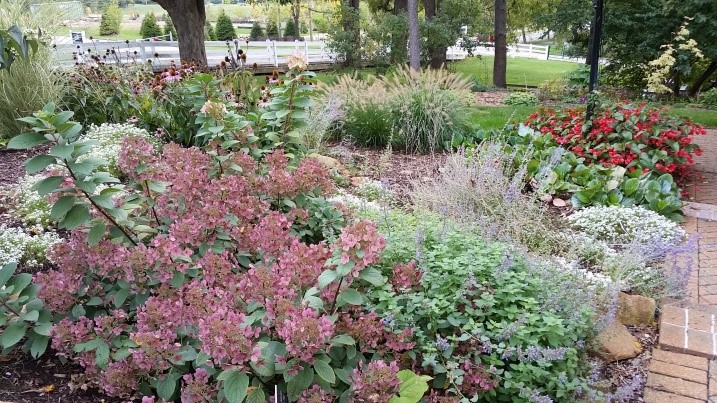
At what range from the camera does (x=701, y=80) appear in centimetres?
1254

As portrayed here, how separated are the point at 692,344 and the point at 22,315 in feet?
9.41

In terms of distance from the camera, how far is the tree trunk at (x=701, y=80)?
1217cm

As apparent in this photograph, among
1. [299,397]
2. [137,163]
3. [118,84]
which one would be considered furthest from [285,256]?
[118,84]

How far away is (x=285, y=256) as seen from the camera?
74.2 inches

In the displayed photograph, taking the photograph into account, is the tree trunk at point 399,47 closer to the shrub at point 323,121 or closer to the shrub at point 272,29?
the shrub at point 323,121

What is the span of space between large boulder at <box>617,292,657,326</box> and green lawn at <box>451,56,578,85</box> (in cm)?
1616

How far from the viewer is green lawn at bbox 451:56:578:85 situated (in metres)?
19.9

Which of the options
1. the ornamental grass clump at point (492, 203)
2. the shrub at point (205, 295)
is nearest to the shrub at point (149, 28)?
the ornamental grass clump at point (492, 203)

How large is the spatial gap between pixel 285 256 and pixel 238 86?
3.35 m

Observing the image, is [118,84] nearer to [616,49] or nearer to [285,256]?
[285,256]

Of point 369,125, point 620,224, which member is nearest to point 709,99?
point 369,125

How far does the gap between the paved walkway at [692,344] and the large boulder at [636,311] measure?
2.5 inches

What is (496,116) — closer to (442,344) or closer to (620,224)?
(620,224)

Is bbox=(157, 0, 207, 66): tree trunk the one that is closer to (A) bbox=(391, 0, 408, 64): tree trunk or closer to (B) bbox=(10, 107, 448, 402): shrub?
(A) bbox=(391, 0, 408, 64): tree trunk
